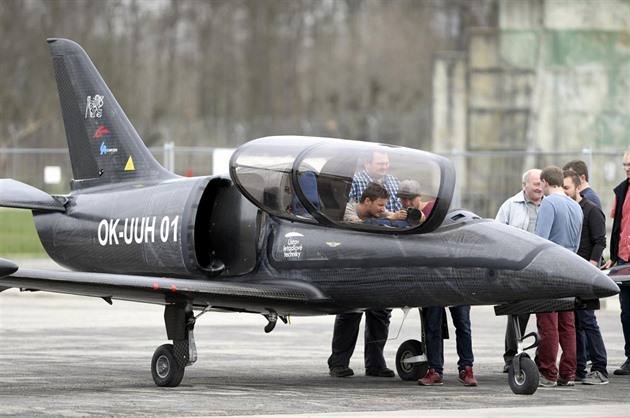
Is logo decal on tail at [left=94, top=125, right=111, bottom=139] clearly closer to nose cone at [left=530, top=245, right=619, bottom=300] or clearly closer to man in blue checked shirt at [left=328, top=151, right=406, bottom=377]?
man in blue checked shirt at [left=328, top=151, right=406, bottom=377]

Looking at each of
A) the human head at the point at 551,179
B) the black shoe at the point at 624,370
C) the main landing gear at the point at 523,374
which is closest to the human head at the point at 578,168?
the human head at the point at 551,179

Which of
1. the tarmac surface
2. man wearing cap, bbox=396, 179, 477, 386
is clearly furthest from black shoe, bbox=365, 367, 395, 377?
man wearing cap, bbox=396, 179, 477, 386

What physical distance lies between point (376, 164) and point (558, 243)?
1.85 metres

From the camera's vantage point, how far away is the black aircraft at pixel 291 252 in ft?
40.1

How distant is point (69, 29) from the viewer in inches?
2530

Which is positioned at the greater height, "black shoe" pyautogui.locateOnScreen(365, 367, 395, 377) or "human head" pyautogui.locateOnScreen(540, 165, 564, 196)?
"human head" pyautogui.locateOnScreen(540, 165, 564, 196)

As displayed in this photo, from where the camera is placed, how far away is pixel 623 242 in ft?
46.5

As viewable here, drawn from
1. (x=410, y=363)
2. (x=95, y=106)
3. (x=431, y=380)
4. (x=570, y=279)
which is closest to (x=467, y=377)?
(x=431, y=380)

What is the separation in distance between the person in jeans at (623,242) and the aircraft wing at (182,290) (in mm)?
2984

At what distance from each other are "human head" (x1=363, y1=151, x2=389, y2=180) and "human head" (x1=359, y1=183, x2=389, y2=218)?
0.10 metres

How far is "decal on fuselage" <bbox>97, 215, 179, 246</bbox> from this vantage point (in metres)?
14.3

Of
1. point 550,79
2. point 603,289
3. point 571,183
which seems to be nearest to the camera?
point 603,289

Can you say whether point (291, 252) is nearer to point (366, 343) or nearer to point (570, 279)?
point (366, 343)

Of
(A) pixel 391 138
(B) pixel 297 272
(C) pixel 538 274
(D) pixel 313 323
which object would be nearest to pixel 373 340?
(B) pixel 297 272
